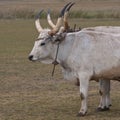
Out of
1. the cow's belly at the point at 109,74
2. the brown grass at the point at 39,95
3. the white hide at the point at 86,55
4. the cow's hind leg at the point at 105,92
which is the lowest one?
the brown grass at the point at 39,95

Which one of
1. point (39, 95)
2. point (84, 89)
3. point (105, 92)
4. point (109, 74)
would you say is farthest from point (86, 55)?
point (39, 95)

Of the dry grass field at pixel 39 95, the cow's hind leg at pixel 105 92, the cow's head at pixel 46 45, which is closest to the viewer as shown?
the cow's head at pixel 46 45

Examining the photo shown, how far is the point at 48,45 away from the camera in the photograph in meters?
13.6

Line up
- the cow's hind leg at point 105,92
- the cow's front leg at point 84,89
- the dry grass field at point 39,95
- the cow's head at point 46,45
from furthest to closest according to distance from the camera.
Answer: the cow's hind leg at point 105,92
the dry grass field at point 39,95
the cow's head at point 46,45
the cow's front leg at point 84,89

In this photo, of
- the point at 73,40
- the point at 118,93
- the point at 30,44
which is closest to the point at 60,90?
the point at 118,93

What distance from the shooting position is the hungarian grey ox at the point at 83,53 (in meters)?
13.3

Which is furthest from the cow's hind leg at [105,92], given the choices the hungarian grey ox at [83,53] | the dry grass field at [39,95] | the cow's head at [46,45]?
the cow's head at [46,45]

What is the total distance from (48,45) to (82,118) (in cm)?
193

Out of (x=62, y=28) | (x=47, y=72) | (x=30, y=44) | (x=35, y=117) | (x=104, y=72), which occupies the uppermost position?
(x=62, y=28)

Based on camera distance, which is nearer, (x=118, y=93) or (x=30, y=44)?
(x=118, y=93)

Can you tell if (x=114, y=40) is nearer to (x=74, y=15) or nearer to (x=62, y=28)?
(x=62, y=28)

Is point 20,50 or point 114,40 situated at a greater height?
point 114,40

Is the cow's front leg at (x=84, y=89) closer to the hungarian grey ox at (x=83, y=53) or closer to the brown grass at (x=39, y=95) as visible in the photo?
the hungarian grey ox at (x=83, y=53)

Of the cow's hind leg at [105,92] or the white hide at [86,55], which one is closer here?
the white hide at [86,55]
